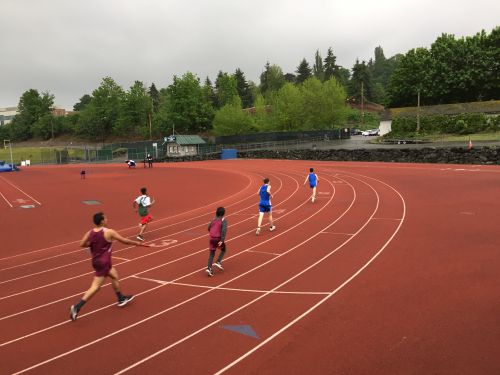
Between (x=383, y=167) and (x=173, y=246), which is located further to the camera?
(x=383, y=167)

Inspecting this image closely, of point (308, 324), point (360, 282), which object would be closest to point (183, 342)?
point (308, 324)

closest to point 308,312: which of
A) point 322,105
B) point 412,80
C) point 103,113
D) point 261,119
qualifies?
point 322,105

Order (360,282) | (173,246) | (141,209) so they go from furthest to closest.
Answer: (141,209) → (173,246) → (360,282)

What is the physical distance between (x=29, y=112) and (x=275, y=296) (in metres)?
126

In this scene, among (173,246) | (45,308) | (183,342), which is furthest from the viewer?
(173,246)

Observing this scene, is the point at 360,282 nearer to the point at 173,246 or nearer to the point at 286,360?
the point at 286,360

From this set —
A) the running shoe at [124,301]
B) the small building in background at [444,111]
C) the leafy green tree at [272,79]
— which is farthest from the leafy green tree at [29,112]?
the running shoe at [124,301]

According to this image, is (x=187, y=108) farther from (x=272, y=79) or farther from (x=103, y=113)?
(x=272, y=79)

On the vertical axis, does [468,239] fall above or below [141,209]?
below

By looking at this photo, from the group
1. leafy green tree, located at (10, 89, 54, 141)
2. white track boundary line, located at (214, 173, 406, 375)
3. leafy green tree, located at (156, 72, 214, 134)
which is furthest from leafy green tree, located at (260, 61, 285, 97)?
white track boundary line, located at (214, 173, 406, 375)

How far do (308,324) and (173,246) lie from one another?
6.31 m

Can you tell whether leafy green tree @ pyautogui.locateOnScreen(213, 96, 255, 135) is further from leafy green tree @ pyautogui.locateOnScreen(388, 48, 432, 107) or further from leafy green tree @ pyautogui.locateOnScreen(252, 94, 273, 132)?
leafy green tree @ pyautogui.locateOnScreen(388, 48, 432, 107)

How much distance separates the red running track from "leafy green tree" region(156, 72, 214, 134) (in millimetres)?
64715

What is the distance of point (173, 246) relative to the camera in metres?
11.9
